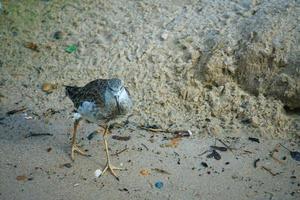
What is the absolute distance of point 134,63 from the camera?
770 cm

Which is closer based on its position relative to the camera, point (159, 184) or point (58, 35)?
point (159, 184)

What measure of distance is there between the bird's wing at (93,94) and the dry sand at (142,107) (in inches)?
28.7

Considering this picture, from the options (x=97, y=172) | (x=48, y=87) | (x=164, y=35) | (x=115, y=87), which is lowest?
(x=97, y=172)

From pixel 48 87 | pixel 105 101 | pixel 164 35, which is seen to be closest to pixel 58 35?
pixel 48 87

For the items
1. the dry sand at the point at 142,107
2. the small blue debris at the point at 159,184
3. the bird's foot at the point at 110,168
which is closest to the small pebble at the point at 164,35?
the dry sand at the point at 142,107

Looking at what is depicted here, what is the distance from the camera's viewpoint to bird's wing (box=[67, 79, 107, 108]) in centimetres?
614

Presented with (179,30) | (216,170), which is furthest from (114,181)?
(179,30)

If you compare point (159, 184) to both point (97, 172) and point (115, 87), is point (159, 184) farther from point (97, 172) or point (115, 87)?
point (115, 87)

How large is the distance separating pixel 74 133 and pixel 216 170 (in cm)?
187

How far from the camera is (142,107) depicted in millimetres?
7219

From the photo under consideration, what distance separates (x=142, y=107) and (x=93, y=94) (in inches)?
46.4

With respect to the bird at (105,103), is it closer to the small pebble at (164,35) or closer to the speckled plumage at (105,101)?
the speckled plumage at (105,101)

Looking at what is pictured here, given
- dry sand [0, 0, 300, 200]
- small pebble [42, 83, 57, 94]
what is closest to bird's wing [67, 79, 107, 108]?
dry sand [0, 0, 300, 200]

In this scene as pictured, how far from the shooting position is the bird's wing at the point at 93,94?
242 inches
